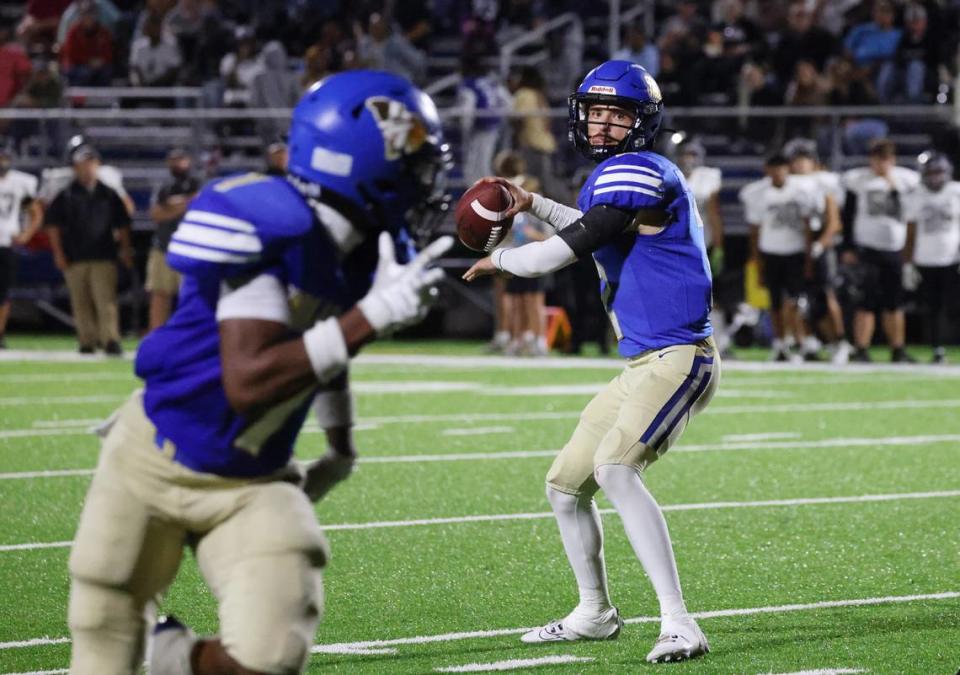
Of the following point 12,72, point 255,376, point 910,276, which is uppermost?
point 255,376

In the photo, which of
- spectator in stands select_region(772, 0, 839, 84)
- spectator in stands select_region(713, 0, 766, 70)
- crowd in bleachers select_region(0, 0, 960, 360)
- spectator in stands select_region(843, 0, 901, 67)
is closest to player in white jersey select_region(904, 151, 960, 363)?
crowd in bleachers select_region(0, 0, 960, 360)

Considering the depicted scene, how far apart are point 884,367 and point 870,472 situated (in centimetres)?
571

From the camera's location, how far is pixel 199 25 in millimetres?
18078

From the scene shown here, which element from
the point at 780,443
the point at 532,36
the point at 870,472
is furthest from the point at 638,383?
the point at 532,36

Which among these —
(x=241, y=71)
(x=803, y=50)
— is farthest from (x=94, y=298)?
(x=803, y=50)

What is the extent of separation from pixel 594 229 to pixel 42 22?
15582 mm

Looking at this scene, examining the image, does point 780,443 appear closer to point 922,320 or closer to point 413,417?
point 413,417

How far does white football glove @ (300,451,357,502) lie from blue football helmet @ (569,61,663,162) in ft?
5.04

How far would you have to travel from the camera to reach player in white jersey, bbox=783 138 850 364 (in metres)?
13.8

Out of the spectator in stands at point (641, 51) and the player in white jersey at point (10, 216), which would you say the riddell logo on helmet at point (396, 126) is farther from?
the spectator in stands at point (641, 51)

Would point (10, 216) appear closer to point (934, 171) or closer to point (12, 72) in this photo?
point (12, 72)

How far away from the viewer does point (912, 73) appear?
15742 mm

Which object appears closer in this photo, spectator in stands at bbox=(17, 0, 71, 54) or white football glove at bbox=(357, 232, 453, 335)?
white football glove at bbox=(357, 232, 453, 335)

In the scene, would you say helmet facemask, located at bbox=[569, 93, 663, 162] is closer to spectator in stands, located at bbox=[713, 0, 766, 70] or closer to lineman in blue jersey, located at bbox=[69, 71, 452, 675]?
lineman in blue jersey, located at bbox=[69, 71, 452, 675]
